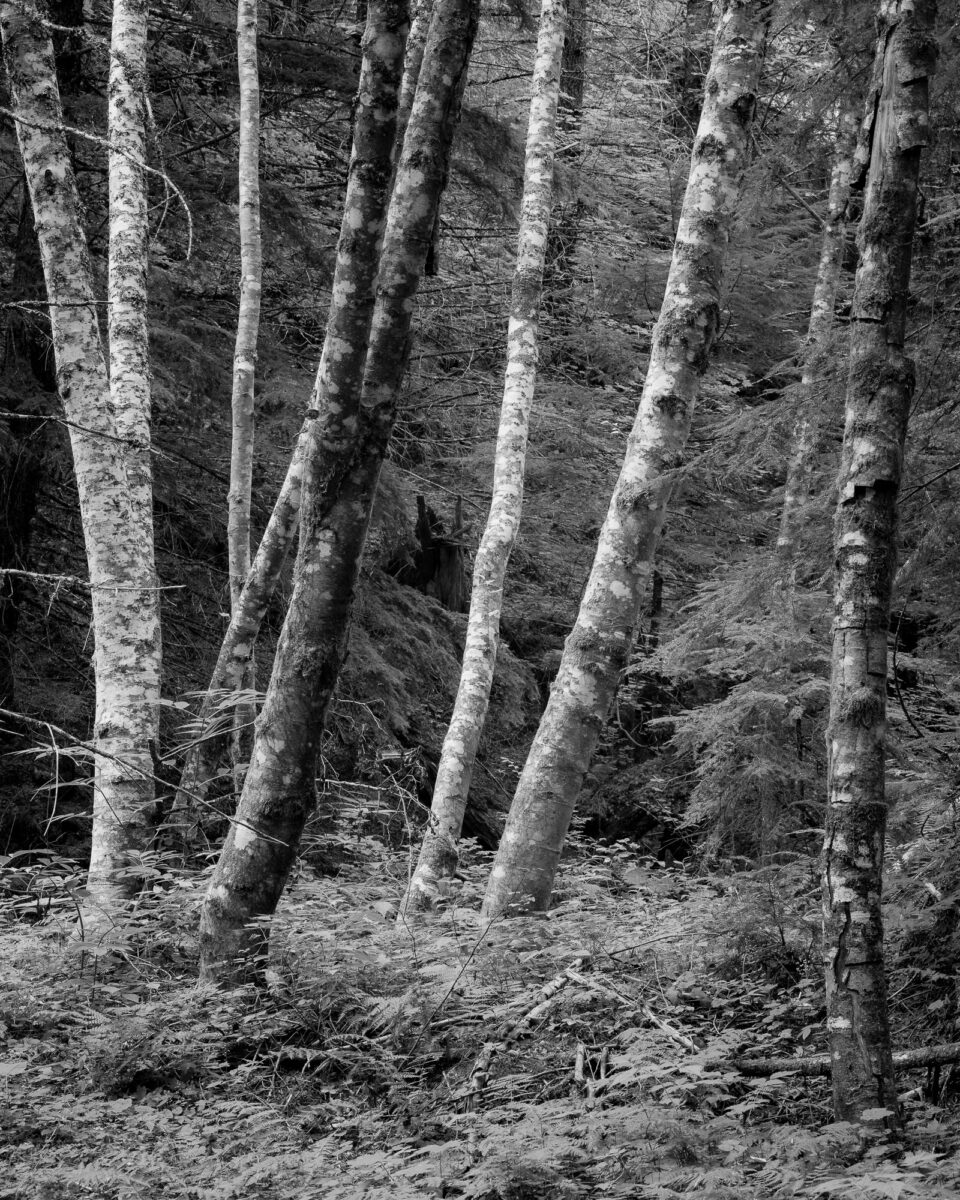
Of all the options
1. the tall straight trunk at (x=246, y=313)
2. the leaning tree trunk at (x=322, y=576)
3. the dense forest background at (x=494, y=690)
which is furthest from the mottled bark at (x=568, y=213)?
the leaning tree trunk at (x=322, y=576)

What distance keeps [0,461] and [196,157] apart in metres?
4.07

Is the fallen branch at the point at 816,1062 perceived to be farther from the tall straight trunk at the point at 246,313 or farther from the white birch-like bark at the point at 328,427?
the tall straight trunk at the point at 246,313

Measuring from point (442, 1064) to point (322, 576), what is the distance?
2.05 meters

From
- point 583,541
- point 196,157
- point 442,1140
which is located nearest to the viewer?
point 442,1140

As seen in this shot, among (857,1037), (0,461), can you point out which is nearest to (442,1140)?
(857,1037)

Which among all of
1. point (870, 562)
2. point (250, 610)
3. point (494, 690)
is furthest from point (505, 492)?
point (870, 562)

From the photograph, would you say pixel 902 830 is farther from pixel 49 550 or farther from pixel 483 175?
pixel 483 175

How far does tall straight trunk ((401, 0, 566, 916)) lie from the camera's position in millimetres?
8328

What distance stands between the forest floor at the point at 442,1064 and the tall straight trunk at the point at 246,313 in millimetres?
3417

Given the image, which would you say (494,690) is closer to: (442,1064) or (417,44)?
(417,44)

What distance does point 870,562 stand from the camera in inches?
125

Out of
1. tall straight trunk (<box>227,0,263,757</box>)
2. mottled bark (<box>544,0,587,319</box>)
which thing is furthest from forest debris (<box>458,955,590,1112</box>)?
mottled bark (<box>544,0,587,319</box>)

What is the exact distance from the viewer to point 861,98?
584 centimetres

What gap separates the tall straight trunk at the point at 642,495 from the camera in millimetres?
5820
